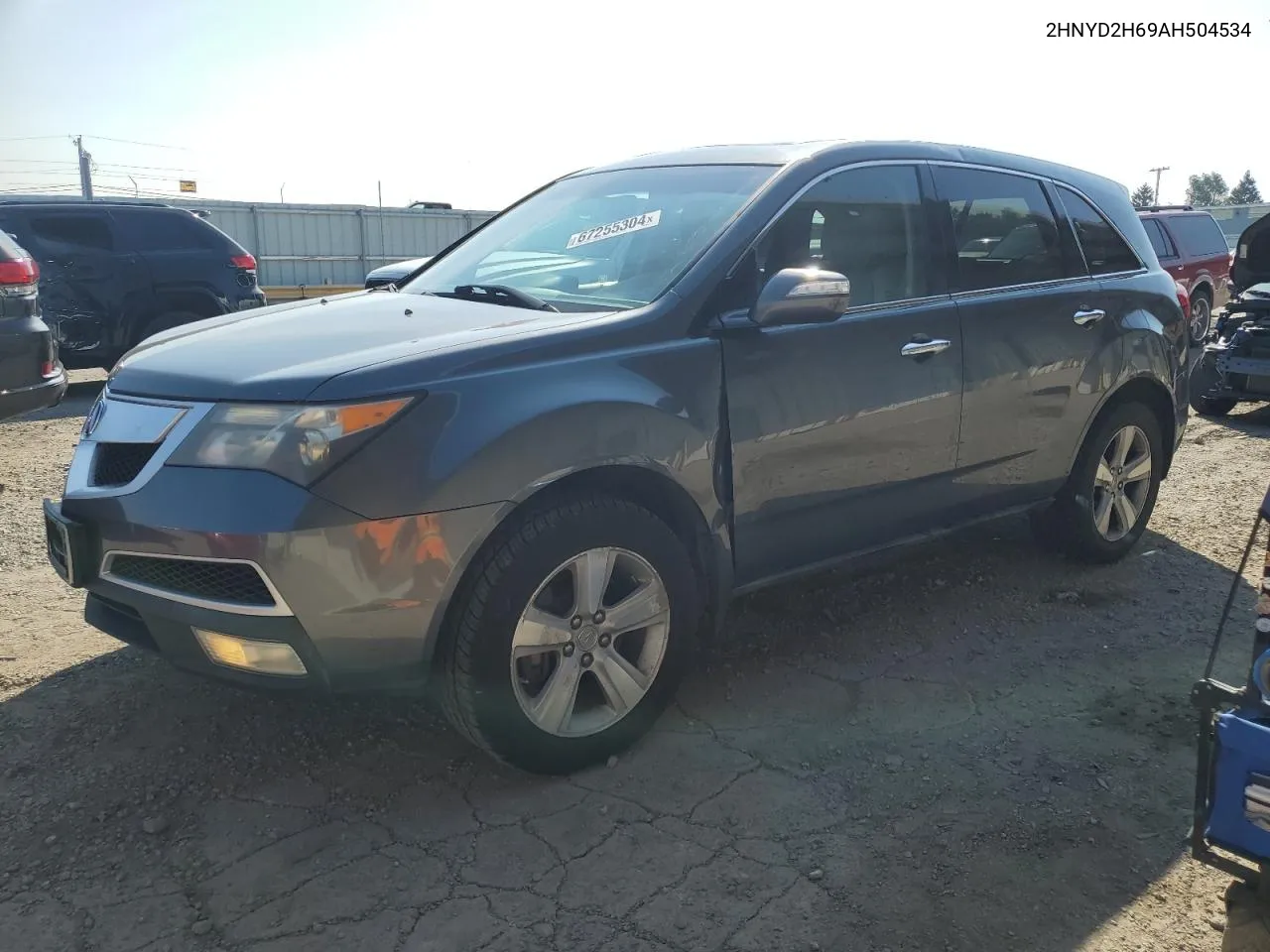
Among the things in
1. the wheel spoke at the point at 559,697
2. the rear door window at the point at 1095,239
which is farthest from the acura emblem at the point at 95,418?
the rear door window at the point at 1095,239

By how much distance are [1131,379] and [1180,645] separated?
3.99 feet

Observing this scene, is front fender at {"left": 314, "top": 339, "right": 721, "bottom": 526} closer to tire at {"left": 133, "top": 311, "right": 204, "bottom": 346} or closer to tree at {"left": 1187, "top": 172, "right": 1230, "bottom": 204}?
tire at {"left": 133, "top": 311, "right": 204, "bottom": 346}

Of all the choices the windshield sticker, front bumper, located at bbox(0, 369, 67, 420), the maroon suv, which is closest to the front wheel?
the maroon suv

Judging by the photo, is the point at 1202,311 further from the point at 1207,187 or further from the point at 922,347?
the point at 1207,187

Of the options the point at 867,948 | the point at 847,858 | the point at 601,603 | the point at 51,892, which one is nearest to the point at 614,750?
the point at 601,603

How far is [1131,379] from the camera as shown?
184 inches

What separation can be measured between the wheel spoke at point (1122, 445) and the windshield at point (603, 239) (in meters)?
2.22

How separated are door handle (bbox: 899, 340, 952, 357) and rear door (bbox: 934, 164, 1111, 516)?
0.16 meters

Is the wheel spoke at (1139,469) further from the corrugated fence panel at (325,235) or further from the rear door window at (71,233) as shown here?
the corrugated fence panel at (325,235)

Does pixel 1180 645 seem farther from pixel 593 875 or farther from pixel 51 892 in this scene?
pixel 51 892

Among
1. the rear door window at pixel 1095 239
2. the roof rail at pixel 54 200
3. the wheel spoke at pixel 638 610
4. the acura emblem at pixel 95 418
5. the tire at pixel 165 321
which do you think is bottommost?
the wheel spoke at pixel 638 610

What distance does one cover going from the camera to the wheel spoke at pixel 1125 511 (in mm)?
4879

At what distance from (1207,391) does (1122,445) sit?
5.11 meters

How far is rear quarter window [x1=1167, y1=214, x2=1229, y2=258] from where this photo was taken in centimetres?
1383
